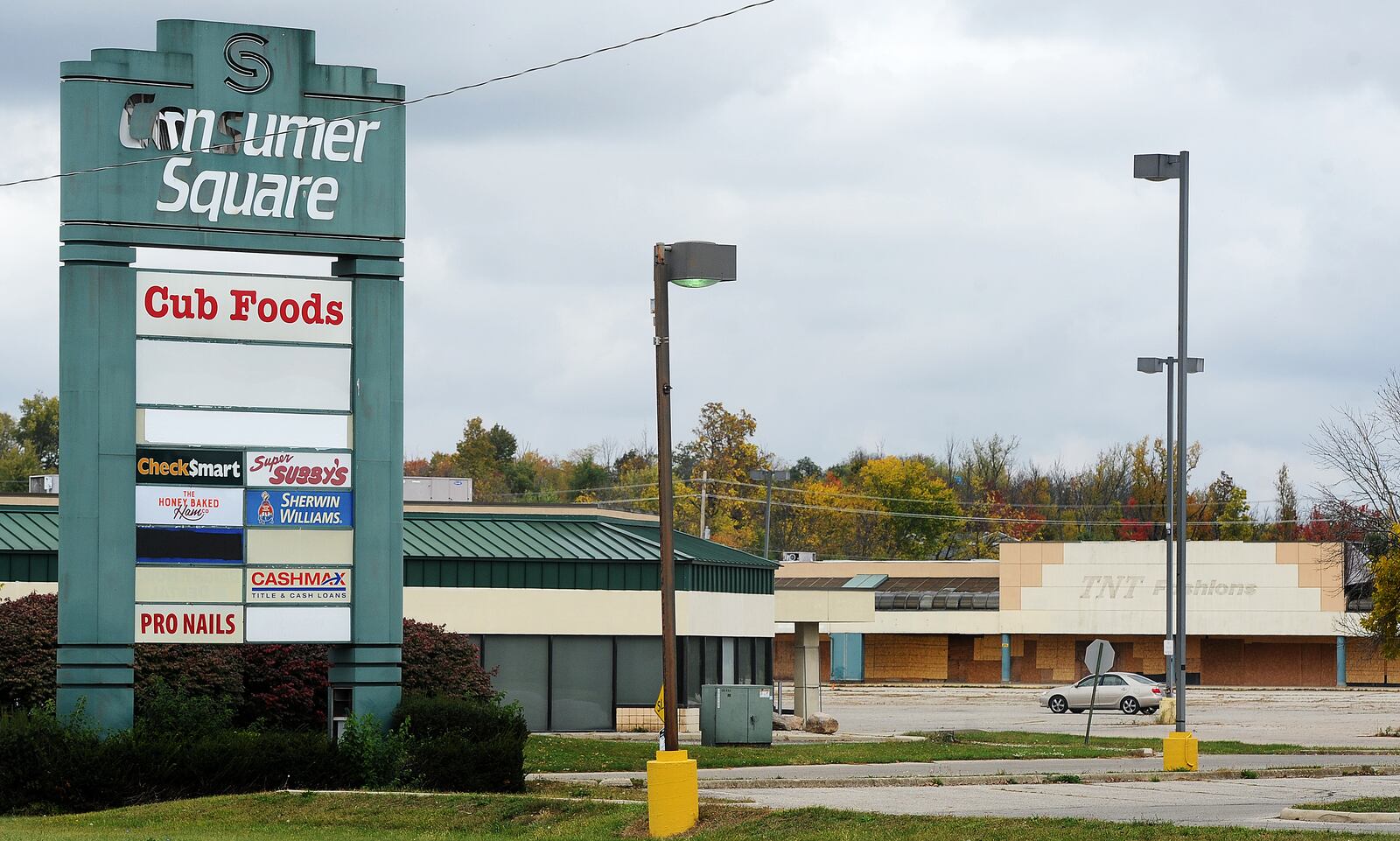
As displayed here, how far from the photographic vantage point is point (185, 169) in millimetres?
23266

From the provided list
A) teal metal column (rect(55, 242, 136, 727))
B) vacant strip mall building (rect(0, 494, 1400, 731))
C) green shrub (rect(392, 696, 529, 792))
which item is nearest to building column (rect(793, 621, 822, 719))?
vacant strip mall building (rect(0, 494, 1400, 731))

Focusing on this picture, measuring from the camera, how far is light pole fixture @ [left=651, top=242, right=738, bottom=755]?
57.5 feet

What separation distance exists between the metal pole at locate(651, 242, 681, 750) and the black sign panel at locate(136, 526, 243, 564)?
766 cm

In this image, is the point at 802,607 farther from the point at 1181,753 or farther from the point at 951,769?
the point at 1181,753

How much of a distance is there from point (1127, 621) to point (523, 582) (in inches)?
1999

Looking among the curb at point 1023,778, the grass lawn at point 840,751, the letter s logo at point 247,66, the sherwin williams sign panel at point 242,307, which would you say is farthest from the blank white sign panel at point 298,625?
the letter s logo at point 247,66

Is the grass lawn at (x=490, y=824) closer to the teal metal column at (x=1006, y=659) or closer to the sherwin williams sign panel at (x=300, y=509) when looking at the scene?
the sherwin williams sign panel at (x=300, y=509)

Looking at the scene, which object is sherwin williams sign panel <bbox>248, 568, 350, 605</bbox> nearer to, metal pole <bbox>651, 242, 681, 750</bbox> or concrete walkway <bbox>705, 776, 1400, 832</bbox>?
concrete walkway <bbox>705, 776, 1400, 832</bbox>

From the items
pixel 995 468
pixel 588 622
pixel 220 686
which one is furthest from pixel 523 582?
pixel 995 468

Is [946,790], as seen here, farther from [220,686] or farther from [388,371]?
[220,686]

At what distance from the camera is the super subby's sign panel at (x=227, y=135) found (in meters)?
23.0

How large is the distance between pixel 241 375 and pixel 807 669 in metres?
25.2

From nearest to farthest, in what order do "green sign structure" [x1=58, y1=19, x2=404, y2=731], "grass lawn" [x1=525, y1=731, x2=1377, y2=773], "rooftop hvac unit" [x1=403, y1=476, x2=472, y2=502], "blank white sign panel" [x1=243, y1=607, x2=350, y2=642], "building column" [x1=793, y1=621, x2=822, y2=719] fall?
"green sign structure" [x1=58, y1=19, x2=404, y2=731] → "blank white sign panel" [x1=243, y1=607, x2=350, y2=642] → "grass lawn" [x1=525, y1=731, x2=1377, y2=773] → "building column" [x1=793, y1=621, x2=822, y2=719] → "rooftop hvac unit" [x1=403, y1=476, x2=472, y2=502]

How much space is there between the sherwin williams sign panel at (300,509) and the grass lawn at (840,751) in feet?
22.0
